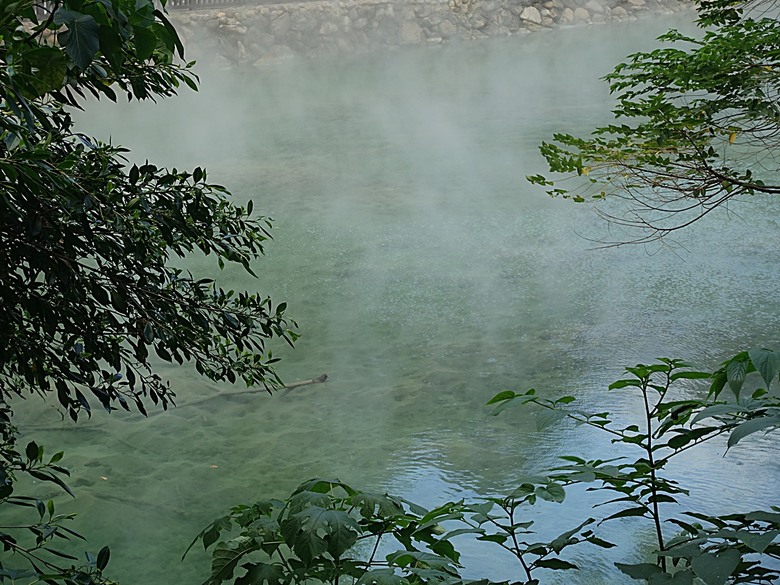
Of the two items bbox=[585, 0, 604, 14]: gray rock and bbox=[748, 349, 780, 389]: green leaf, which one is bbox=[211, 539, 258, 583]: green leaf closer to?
bbox=[748, 349, 780, 389]: green leaf

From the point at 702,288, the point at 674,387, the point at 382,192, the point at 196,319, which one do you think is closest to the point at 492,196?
the point at 382,192

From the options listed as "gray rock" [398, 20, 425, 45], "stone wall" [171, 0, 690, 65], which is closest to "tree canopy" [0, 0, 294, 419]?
"stone wall" [171, 0, 690, 65]

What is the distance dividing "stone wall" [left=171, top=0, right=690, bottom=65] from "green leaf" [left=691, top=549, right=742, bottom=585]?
454 inches

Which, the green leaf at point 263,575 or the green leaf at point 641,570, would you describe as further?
the green leaf at point 263,575

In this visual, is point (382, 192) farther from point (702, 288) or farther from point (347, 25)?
point (347, 25)

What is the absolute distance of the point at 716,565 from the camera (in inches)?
29.8

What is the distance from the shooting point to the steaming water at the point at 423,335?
265 centimetres

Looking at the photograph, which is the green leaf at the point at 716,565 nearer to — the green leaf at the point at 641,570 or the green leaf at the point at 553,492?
the green leaf at the point at 641,570

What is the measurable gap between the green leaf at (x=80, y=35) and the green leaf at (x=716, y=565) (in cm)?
65

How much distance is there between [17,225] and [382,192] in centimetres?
490

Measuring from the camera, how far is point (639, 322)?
12.4 feet

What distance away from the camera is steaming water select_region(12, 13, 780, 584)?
2.65 meters

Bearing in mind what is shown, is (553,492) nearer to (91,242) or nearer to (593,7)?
(91,242)

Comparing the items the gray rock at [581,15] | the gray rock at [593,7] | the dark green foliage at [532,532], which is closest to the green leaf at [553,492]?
the dark green foliage at [532,532]
